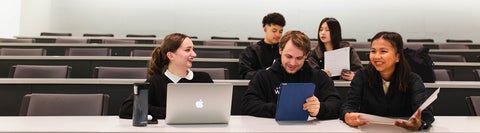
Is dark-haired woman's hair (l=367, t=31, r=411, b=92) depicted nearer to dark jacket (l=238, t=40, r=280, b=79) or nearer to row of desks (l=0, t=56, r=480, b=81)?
dark jacket (l=238, t=40, r=280, b=79)

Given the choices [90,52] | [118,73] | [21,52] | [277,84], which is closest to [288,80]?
[277,84]

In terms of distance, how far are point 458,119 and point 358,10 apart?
739cm

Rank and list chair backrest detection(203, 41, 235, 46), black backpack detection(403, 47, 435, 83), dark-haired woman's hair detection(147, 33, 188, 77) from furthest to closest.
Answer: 1. chair backrest detection(203, 41, 235, 46)
2. black backpack detection(403, 47, 435, 83)
3. dark-haired woman's hair detection(147, 33, 188, 77)

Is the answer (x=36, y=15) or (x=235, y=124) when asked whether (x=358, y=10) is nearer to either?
(x=36, y=15)

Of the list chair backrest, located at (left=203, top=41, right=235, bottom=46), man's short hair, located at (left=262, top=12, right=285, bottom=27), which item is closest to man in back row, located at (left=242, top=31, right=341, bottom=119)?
man's short hair, located at (left=262, top=12, right=285, bottom=27)

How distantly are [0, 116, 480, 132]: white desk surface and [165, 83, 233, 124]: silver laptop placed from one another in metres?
0.04

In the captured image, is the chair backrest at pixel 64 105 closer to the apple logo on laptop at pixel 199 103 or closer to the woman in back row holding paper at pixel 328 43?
the apple logo on laptop at pixel 199 103

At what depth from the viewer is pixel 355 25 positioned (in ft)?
30.8

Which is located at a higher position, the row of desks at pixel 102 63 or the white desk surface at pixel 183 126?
the row of desks at pixel 102 63

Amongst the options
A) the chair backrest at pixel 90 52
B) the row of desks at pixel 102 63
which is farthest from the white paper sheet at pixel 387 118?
the chair backrest at pixel 90 52

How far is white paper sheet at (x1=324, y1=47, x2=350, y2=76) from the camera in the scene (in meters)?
3.16

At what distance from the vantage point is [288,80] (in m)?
2.49

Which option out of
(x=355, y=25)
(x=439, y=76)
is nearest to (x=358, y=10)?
(x=355, y=25)

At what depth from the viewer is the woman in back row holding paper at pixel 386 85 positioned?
221cm
